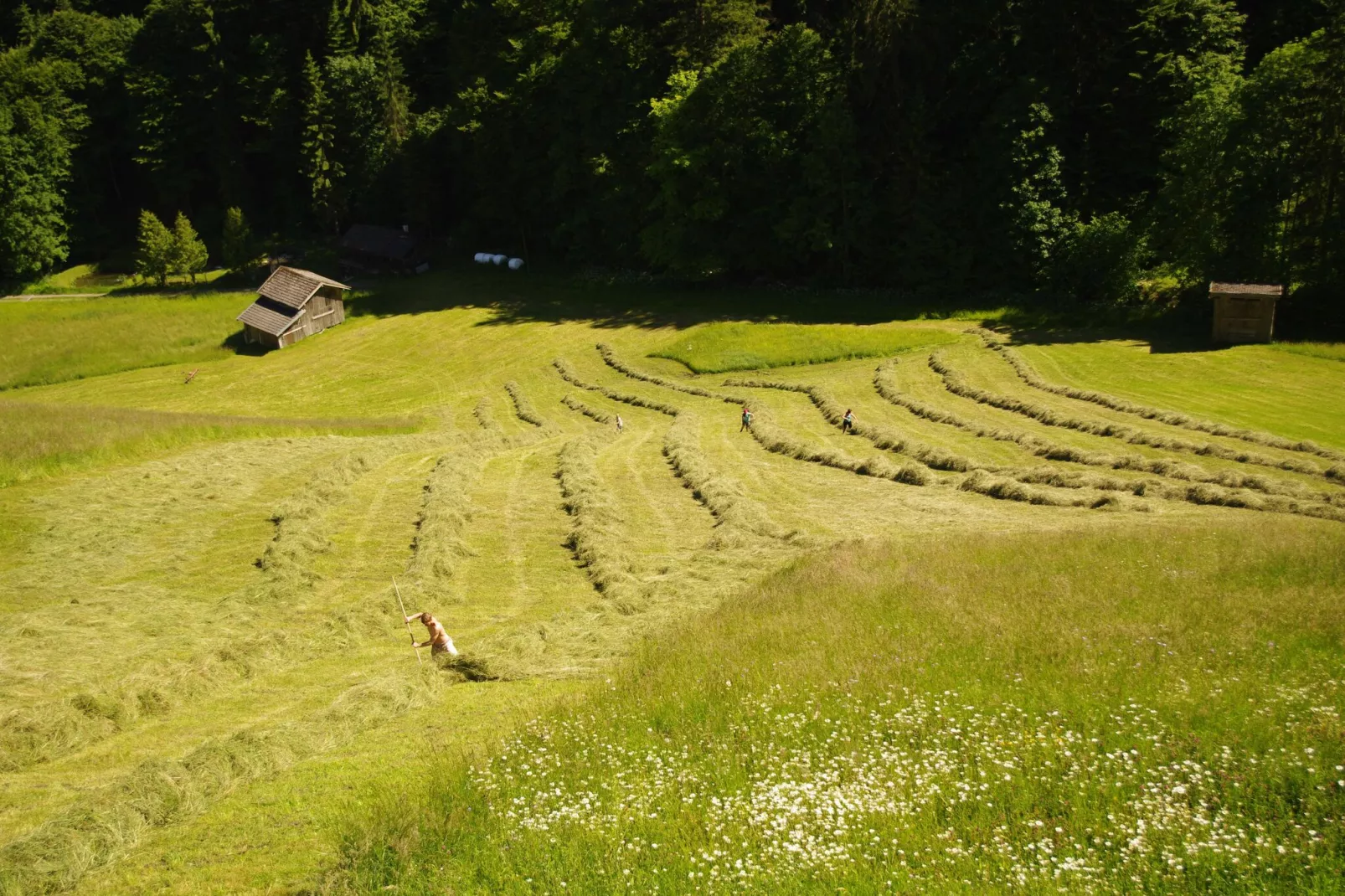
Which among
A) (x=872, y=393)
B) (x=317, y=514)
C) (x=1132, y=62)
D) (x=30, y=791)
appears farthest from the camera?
(x=1132, y=62)

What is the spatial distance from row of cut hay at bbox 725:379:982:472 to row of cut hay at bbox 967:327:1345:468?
895 cm

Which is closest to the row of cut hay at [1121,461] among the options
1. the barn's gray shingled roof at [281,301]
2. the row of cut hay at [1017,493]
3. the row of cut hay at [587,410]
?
the row of cut hay at [1017,493]

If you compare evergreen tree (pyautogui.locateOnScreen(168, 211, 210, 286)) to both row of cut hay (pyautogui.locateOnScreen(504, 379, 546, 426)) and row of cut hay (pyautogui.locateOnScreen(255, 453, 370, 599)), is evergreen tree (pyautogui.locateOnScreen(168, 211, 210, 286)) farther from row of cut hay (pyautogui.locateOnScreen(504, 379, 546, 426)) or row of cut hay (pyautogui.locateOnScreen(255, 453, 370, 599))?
row of cut hay (pyautogui.locateOnScreen(255, 453, 370, 599))

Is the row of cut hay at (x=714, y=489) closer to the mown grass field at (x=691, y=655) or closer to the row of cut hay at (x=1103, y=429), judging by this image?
the mown grass field at (x=691, y=655)

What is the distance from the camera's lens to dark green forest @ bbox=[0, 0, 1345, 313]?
49.2 metres

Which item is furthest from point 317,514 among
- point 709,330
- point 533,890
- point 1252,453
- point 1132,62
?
point 1132,62

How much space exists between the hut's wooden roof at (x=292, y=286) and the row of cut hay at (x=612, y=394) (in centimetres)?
2277

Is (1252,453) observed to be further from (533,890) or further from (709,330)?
(709,330)

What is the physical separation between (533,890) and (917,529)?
53.0 feet

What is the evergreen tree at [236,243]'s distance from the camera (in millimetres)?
78750

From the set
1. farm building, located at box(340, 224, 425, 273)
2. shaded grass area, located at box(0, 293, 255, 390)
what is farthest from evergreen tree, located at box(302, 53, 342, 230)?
shaded grass area, located at box(0, 293, 255, 390)

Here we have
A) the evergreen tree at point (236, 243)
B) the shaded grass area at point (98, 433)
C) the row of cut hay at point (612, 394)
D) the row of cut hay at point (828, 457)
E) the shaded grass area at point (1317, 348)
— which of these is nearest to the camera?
the shaded grass area at point (98, 433)

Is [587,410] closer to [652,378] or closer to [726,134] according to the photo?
[652,378]

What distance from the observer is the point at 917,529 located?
23641 mm
